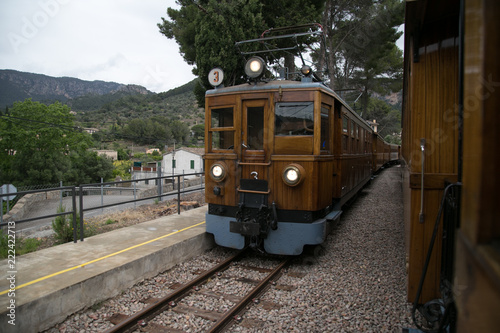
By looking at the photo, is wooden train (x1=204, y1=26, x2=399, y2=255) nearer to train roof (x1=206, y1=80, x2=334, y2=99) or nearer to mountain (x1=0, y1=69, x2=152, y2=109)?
train roof (x1=206, y1=80, x2=334, y2=99)

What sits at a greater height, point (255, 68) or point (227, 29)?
point (227, 29)

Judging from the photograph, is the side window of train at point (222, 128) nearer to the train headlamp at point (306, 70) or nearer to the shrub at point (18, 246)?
the train headlamp at point (306, 70)

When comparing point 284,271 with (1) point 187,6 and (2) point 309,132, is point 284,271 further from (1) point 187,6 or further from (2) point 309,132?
(1) point 187,6

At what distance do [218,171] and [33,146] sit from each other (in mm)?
40301

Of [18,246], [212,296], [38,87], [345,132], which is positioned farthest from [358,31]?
[38,87]

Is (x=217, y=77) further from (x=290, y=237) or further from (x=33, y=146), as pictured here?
(x=33, y=146)

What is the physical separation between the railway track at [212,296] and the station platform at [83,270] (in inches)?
20.8

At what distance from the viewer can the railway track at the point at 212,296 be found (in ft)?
11.2

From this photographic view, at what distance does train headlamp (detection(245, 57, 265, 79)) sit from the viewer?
5.48m

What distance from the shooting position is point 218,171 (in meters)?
5.57

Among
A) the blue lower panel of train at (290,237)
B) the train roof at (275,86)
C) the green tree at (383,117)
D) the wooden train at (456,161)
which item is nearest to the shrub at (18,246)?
the blue lower panel of train at (290,237)

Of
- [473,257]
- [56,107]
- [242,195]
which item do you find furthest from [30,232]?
[56,107]

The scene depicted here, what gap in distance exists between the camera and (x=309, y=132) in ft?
17.2

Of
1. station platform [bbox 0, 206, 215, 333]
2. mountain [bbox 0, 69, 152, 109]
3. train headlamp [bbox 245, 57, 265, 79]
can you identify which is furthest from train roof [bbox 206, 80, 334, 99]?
mountain [bbox 0, 69, 152, 109]
